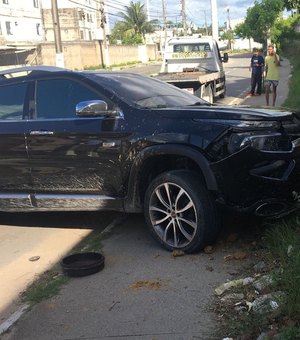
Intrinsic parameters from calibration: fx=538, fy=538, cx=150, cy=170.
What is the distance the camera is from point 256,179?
464cm

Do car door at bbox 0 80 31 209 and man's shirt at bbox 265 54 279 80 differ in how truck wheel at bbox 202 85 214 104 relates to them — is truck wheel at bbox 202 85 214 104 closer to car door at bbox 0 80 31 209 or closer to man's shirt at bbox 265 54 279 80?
man's shirt at bbox 265 54 279 80

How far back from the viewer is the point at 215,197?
15.6 ft

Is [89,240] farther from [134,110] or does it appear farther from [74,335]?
[74,335]

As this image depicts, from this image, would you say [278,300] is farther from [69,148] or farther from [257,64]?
[257,64]

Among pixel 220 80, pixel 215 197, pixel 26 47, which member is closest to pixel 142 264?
pixel 215 197

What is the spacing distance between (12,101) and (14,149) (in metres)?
0.60

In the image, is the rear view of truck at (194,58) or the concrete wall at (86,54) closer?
the rear view of truck at (194,58)

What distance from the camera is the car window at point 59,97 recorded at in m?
5.56

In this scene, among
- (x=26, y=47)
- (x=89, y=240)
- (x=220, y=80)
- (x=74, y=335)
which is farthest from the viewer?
(x=26, y=47)

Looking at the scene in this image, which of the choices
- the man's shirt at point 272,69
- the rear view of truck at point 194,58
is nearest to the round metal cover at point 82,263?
the man's shirt at point 272,69

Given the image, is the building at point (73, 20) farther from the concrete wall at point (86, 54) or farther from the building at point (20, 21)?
the concrete wall at point (86, 54)

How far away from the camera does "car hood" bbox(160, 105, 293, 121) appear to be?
475 centimetres

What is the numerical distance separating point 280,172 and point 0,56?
46967 mm

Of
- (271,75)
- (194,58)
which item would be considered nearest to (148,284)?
(271,75)
